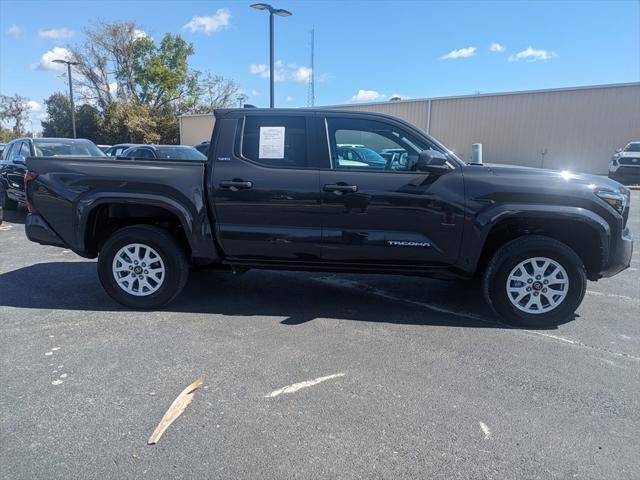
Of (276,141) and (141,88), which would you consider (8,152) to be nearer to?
(276,141)

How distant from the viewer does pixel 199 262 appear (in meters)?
4.77

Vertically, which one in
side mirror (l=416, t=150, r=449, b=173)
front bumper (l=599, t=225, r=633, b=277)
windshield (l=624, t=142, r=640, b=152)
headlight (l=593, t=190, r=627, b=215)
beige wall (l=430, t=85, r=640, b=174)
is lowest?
front bumper (l=599, t=225, r=633, b=277)

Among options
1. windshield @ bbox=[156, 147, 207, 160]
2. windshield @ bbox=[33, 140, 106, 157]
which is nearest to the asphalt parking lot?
windshield @ bbox=[33, 140, 106, 157]

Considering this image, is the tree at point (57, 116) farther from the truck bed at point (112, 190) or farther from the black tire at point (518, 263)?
the black tire at point (518, 263)

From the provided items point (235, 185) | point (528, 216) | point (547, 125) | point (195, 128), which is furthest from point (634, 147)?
point (195, 128)

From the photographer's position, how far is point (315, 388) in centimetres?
320

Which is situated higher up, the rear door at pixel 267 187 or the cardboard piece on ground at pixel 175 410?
the rear door at pixel 267 187

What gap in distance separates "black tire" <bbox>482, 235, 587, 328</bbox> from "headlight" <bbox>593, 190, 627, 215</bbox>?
21.7 inches

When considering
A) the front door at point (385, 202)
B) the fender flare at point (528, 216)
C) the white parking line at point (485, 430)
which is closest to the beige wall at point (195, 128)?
the front door at point (385, 202)

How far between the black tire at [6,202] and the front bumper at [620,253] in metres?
12.0

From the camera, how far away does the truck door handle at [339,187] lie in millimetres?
4305

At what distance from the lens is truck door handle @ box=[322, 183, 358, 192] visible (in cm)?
430

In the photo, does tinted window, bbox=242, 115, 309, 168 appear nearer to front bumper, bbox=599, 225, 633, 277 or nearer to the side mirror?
the side mirror

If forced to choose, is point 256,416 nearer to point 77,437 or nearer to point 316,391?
point 316,391
